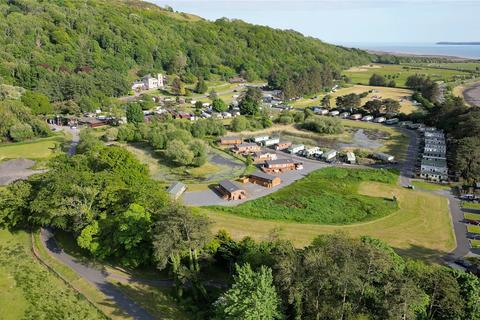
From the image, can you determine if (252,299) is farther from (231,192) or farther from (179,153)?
(179,153)

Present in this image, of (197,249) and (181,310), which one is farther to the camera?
(197,249)

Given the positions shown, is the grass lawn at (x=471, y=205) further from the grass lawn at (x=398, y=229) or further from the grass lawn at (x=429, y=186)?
the grass lawn at (x=429, y=186)

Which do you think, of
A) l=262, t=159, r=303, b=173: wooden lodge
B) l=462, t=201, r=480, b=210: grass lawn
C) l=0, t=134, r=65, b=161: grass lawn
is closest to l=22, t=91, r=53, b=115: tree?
l=0, t=134, r=65, b=161: grass lawn

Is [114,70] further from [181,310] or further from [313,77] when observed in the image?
[181,310]

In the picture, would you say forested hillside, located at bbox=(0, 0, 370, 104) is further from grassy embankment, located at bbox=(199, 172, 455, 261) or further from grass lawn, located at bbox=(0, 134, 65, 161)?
grassy embankment, located at bbox=(199, 172, 455, 261)

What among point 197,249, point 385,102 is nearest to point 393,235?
point 197,249

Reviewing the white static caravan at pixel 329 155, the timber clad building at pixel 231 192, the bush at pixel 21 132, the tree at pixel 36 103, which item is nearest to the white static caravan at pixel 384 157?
the white static caravan at pixel 329 155

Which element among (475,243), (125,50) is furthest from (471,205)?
(125,50)

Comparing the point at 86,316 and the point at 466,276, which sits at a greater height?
the point at 466,276

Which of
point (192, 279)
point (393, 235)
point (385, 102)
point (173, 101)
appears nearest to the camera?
point (192, 279)
